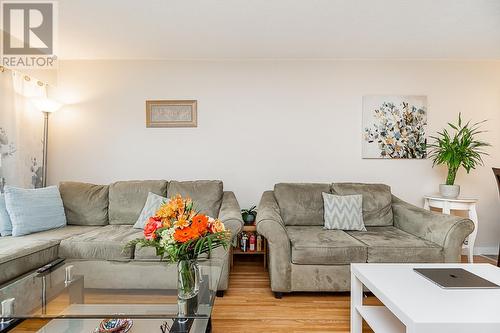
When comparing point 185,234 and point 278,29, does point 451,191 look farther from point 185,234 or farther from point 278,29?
point 185,234

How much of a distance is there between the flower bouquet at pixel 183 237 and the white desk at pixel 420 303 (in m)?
0.88

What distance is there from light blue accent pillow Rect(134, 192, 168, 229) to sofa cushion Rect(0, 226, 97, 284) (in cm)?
56

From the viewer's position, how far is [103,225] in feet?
9.41

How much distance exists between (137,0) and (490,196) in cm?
439

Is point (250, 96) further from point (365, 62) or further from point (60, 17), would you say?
point (60, 17)

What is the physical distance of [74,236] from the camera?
7.80 ft

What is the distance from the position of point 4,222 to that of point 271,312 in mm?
2354

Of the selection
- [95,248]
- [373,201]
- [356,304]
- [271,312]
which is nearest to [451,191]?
[373,201]

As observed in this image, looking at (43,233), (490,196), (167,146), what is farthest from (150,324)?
(490,196)

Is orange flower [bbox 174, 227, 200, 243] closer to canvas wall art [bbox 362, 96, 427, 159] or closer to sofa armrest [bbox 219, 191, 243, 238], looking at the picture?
sofa armrest [bbox 219, 191, 243, 238]

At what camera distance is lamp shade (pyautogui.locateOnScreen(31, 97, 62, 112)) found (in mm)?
3049

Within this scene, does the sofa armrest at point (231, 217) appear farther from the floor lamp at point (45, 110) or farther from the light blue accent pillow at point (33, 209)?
the floor lamp at point (45, 110)

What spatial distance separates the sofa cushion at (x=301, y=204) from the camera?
291cm

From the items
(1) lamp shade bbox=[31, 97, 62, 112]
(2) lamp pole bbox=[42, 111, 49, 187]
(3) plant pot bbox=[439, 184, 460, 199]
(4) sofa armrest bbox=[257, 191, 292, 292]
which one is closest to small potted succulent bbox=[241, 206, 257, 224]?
(4) sofa armrest bbox=[257, 191, 292, 292]
